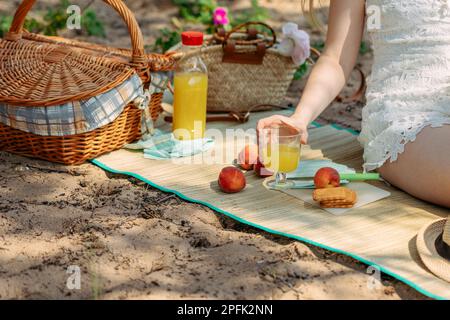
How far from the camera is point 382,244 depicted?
6.54ft

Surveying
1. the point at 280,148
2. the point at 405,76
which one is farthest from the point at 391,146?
the point at 280,148

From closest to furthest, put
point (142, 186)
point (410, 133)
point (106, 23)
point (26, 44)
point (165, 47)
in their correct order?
point (410, 133)
point (142, 186)
point (26, 44)
point (165, 47)
point (106, 23)

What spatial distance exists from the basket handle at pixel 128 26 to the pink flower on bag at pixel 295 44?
708 mm

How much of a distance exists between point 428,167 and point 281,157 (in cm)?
46

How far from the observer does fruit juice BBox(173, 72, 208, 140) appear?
270 centimetres

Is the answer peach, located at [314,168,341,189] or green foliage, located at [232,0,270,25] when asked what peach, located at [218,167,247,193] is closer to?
peach, located at [314,168,341,189]

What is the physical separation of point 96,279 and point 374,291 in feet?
2.31

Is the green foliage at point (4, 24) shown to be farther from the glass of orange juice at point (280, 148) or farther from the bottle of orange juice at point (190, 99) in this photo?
the glass of orange juice at point (280, 148)

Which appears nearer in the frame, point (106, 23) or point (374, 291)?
point (374, 291)

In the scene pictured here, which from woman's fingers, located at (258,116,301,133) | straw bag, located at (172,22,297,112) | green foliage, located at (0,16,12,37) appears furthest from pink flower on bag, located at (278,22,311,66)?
green foliage, located at (0,16,12,37)

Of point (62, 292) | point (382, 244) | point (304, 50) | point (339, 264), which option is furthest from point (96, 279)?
point (304, 50)

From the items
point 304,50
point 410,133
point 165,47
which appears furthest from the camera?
point 165,47

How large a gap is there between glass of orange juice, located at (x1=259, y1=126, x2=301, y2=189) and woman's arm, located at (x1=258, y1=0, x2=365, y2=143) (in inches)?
8.1
